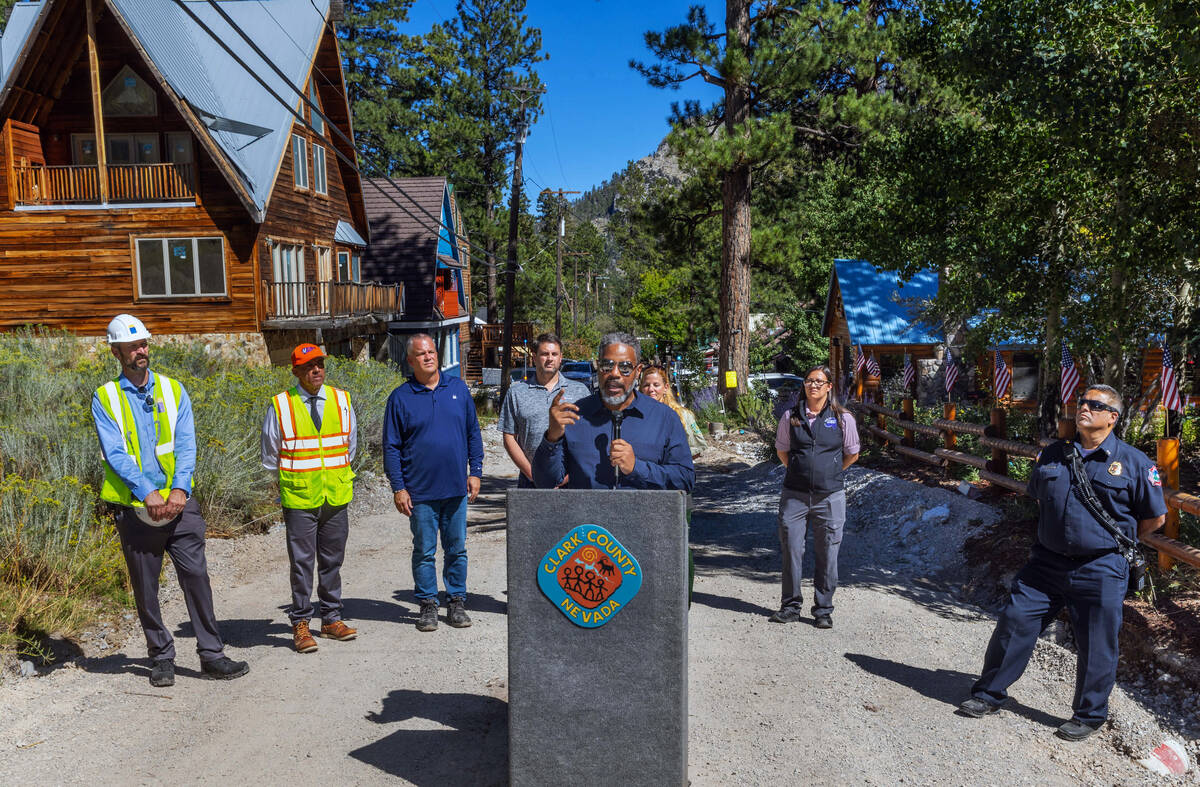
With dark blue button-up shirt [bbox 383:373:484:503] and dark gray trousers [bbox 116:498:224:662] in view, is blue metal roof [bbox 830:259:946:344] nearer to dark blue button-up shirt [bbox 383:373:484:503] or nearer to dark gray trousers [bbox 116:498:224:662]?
dark blue button-up shirt [bbox 383:373:484:503]

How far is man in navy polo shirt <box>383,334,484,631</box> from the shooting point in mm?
6754

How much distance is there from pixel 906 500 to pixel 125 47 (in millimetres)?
19831

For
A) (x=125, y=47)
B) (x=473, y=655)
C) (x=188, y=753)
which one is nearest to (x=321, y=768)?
(x=188, y=753)

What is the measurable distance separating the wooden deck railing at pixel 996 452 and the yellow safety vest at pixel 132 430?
5.34m

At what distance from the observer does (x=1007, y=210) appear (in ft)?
32.5

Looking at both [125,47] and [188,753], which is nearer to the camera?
[188,753]

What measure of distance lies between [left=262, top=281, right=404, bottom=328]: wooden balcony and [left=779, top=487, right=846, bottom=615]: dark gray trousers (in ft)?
58.7

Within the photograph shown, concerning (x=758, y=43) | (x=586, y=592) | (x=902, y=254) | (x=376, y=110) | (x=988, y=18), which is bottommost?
(x=586, y=592)

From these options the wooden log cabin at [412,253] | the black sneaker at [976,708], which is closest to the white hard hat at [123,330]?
the black sneaker at [976,708]

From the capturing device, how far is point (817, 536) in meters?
7.12

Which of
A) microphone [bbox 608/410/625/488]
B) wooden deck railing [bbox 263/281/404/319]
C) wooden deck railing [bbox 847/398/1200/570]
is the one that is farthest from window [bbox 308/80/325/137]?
microphone [bbox 608/410/625/488]

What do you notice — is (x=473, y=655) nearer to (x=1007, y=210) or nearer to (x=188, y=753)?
(x=188, y=753)

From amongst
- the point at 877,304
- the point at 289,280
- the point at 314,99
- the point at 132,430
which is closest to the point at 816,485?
the point at 132,430

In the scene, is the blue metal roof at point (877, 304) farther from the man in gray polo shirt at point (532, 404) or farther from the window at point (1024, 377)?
the man in gray polo shirt at point (532, 404)
